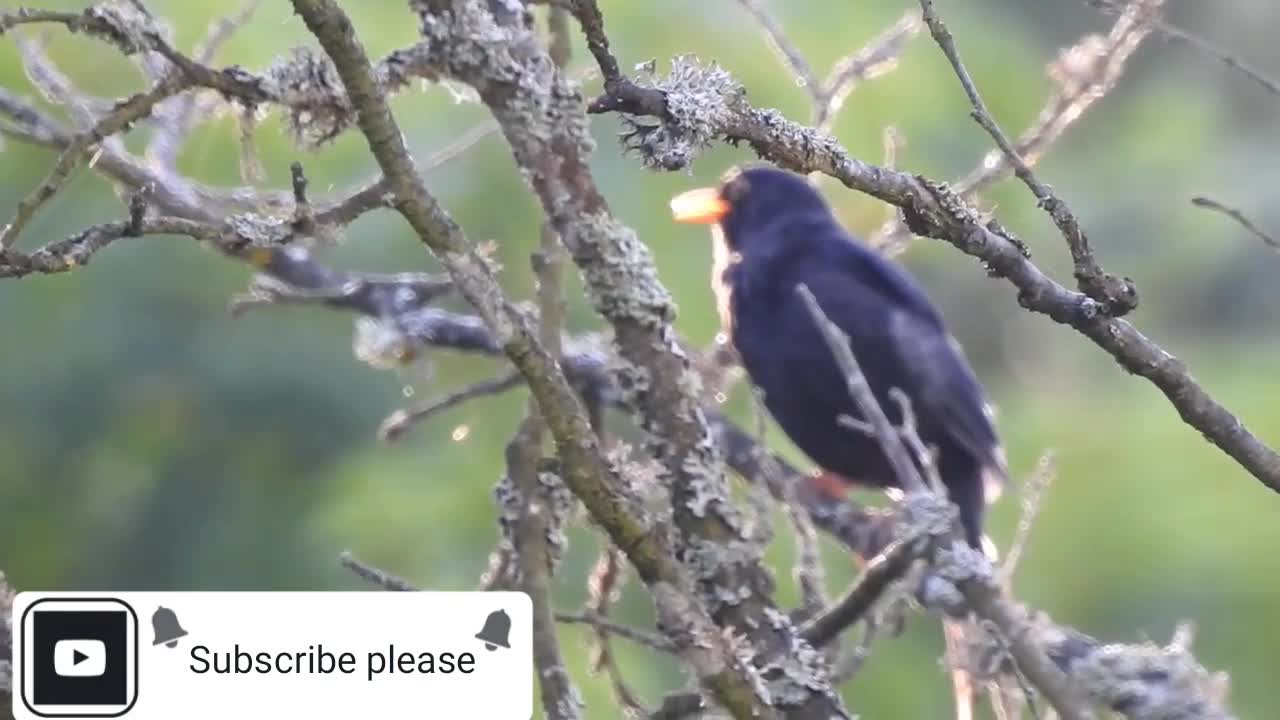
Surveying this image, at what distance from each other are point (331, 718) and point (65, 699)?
173 mm

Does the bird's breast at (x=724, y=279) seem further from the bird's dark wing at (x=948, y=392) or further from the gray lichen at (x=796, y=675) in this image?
the gray lichen at (x=796, y=675)

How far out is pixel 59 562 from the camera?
5477 millimetres

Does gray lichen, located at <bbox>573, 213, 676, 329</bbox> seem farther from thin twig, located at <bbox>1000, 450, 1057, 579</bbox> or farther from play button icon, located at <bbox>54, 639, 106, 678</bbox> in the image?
play button icon, located at <bbox>54, 639, 106, 678</bbox>

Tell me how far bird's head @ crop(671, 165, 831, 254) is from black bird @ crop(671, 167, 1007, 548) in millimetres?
69

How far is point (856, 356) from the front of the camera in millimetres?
2895

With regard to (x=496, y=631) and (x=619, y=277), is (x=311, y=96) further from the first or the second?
(x=496, y=631)

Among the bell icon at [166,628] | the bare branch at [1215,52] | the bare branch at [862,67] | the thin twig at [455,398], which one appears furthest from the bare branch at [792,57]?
the bell icon at [166,628]

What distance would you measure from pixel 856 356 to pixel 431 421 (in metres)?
2.77

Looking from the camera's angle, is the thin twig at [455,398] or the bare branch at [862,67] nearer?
the thin twig at [455,398]

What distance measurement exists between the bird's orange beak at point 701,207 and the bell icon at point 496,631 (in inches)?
73.6

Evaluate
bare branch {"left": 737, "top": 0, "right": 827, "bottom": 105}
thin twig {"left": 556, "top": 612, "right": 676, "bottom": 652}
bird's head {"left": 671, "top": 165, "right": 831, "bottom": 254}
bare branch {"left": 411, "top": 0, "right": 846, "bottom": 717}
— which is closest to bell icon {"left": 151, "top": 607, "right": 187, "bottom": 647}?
thin twig {"left": 556, "top": 612, "right": 676, "bottom": 652}

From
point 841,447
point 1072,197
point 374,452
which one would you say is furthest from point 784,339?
point 1072,197

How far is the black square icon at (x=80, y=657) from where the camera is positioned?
4.04 feet

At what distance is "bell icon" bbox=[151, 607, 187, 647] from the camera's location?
1.27 meters
